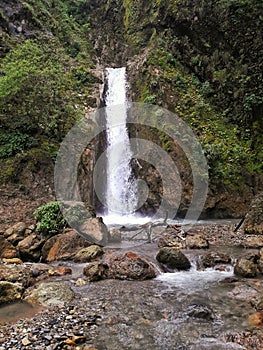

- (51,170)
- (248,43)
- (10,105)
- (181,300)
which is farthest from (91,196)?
(248,43)

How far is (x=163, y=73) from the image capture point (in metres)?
19.0

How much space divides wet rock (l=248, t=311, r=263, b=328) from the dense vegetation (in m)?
9.39

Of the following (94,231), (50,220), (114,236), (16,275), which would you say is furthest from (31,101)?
(16,275)

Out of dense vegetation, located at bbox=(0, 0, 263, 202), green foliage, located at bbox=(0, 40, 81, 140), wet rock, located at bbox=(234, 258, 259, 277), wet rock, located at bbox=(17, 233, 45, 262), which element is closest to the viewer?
wet rock, located at bbox=(234, 258, 259, 277)

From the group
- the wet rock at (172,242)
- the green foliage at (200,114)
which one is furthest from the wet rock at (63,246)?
the green foliage at (200,114)

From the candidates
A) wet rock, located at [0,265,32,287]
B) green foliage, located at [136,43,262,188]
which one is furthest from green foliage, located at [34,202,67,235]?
green foliage, located at [136,43,262,188]

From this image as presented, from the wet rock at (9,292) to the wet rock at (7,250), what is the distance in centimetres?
271

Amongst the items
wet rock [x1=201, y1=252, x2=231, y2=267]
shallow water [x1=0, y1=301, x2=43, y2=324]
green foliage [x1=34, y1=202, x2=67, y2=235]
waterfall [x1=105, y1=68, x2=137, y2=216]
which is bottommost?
shallow water [x1=0, y1=301, x2=43, y2=324]

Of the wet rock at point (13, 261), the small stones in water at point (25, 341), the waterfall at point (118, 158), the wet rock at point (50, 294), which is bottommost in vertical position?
the small stones in water at point (25, 341)

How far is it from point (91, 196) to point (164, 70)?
9837 mm

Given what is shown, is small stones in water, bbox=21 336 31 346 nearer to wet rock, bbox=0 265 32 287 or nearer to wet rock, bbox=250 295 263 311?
wet rock, bbox=0 265 32 287

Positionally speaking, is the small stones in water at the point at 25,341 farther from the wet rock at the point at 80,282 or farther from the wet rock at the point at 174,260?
the wet rock at the point at 174,260

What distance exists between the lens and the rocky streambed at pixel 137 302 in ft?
15.9

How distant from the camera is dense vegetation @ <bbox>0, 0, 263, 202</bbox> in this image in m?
14.1
